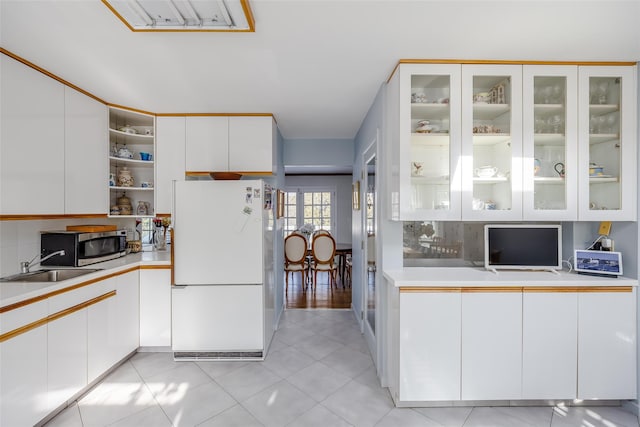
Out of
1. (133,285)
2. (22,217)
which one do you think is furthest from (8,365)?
(133,285)

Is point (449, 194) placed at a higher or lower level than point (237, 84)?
lower

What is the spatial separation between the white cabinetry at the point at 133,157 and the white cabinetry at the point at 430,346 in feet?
9.38

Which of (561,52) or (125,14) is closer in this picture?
(125,14)

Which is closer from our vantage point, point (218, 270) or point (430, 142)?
point (430, 142)

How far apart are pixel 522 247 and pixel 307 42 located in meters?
2.15

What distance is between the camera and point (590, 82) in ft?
6.81

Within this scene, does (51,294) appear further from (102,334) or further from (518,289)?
(518,289)

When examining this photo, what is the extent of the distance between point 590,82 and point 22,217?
4.10 metres

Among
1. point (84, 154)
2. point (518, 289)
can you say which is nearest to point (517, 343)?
point (518, 289)

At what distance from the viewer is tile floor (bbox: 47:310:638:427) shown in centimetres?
190

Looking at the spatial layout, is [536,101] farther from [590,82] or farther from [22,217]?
[22,217]

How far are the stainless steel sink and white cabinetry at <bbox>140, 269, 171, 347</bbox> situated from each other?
513 mm

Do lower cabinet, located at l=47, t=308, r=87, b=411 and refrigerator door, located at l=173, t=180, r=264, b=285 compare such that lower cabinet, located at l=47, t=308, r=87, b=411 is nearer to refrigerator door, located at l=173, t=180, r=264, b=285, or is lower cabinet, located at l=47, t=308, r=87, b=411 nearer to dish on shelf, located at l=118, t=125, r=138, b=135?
refrigerator door, located at l=173, t=180, r=264, b=285

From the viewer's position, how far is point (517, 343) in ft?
6.45
